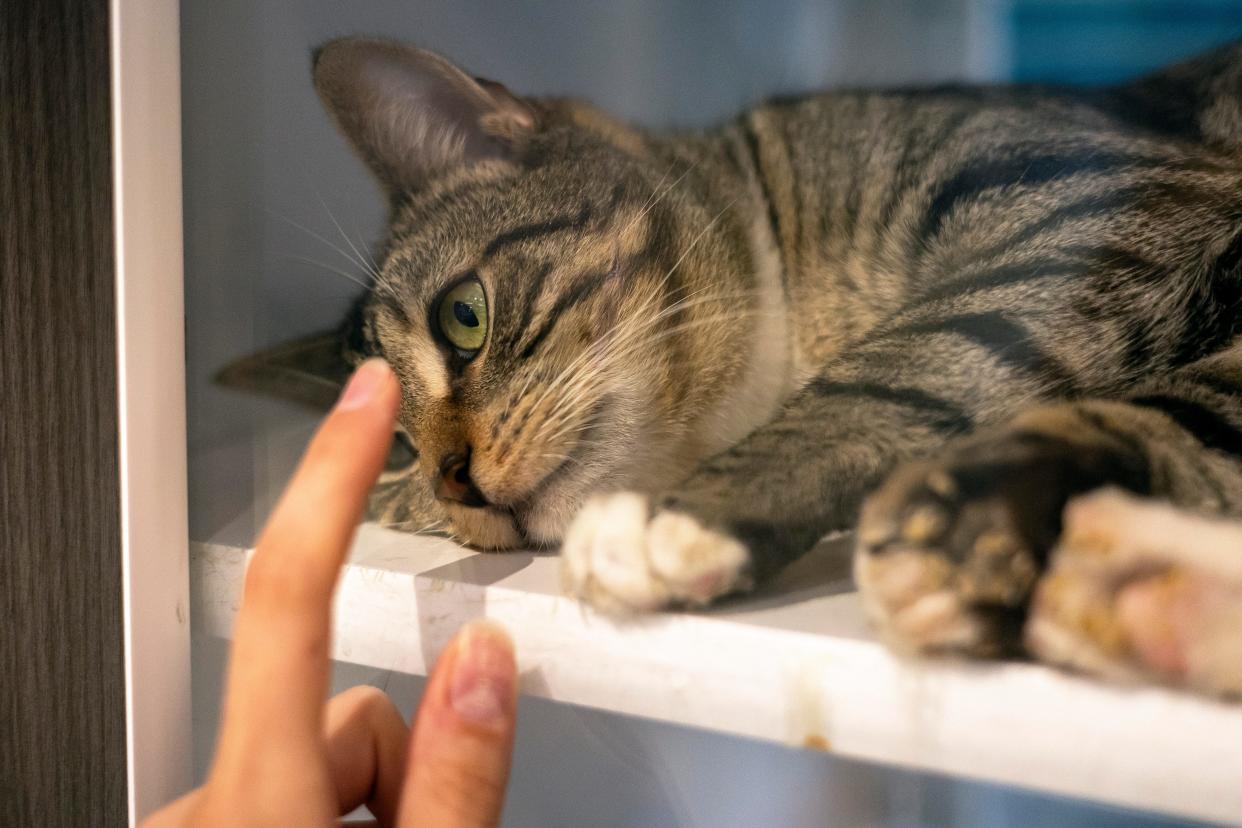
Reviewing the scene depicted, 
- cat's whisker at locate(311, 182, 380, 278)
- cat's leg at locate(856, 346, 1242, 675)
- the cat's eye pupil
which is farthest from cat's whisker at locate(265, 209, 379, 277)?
cat's leg at locate(856, 346, 1242, 675)

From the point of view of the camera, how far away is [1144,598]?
0.44m

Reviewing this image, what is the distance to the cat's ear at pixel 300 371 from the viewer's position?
0.86 m

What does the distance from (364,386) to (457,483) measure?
175 millimetres

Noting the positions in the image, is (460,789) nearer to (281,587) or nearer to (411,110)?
(281,587)

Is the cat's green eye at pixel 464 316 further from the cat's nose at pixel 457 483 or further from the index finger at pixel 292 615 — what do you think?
the index finger at pixel 292 615

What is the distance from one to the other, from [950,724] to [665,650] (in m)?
0.17

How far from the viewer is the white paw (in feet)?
1.85

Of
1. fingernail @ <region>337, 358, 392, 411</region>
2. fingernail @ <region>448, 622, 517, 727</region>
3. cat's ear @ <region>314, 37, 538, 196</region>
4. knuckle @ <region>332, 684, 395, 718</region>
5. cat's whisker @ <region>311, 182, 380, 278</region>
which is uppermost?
cat's ear @ <region>314, 37, 538, 196</region>

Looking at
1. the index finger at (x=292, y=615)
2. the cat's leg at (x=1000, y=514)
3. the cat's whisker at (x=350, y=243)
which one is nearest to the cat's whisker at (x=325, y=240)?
the cat's whisker at (x=350, y=243)

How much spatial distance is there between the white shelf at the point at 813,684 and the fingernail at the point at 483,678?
15mm

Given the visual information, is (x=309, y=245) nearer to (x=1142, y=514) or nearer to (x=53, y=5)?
(x=53, y=5)

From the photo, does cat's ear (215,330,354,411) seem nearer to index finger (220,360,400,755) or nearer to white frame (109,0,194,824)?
white frame (109,0,194,824)

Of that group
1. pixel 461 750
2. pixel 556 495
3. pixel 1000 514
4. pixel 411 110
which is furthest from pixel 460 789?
pixel 411 110

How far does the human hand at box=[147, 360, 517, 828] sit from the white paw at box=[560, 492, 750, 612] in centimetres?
8
